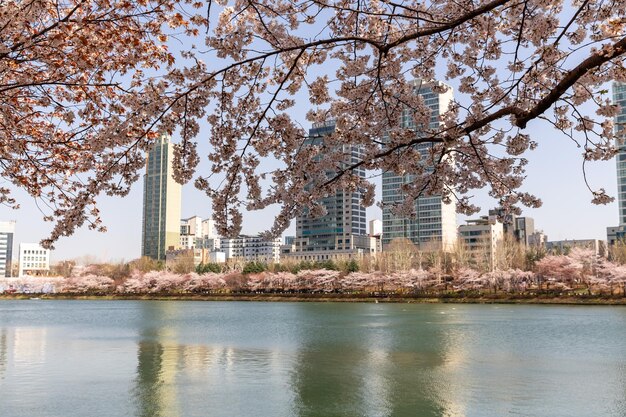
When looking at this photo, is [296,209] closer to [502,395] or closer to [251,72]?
[251,72]

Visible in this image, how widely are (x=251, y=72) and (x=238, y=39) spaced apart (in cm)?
41

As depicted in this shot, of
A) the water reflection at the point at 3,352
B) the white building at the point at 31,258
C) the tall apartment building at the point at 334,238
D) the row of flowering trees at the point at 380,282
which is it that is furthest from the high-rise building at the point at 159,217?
the water reflection at the point at 3,352

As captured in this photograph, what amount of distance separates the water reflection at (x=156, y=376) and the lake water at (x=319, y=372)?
37 mm

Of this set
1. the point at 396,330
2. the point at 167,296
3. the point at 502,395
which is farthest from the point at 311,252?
the point at 502,395

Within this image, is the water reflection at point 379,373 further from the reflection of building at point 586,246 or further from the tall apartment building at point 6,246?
the tall apartment building at point 6,246

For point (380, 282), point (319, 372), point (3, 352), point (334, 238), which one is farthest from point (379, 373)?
point (334, 238)

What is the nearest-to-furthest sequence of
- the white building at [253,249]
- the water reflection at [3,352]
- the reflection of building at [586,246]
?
the water reflection at [3,352] → the reflection of building at [586,246] → the white building at [253,249]

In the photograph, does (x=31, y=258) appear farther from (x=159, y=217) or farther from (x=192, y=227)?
(x=192, y=227)

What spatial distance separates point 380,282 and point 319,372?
4429 centimetres

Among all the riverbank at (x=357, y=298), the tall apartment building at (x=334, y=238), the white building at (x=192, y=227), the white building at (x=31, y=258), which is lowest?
the riverbank at (x=357, y=298)

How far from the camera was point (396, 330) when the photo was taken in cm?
2353

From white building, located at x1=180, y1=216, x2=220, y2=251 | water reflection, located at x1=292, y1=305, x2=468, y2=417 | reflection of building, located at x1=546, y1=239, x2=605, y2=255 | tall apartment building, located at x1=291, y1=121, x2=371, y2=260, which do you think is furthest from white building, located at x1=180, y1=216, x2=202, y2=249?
water reflection, located at x1=292, y1=305, x2=468, y2=417

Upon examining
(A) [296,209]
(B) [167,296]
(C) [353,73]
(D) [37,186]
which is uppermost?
(C) [353,73]

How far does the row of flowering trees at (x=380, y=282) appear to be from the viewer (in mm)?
46875
